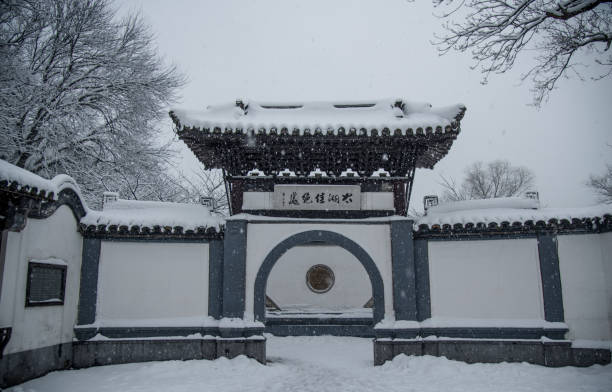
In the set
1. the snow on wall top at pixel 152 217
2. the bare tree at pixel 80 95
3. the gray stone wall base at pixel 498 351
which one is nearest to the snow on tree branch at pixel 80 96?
the bare tree at pixel 80 95

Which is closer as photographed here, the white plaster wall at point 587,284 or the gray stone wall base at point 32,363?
the gray stone wall base at point 32,363

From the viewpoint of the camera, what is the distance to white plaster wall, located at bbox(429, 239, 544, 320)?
7227 mm

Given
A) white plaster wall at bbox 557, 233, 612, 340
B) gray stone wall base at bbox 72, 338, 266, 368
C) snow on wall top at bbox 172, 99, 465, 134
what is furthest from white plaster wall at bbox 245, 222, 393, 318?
white plaster wall at bbox 557, 233, 612, 340

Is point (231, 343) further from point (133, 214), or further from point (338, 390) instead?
point (133, 214)

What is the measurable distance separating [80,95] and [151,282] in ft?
23.4

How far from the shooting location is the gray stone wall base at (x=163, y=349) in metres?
7.16

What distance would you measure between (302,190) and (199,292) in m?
2.61

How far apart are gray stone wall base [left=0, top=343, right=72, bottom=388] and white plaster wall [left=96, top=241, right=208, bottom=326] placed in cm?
75

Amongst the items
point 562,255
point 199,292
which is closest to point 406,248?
point 562,255

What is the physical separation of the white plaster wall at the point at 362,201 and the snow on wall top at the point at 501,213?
26.8 inches

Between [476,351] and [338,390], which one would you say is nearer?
[338,390]

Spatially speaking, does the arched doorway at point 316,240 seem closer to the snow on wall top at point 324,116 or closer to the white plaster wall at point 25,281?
the snow on wall top at point 324,116

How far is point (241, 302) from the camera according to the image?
7430mm

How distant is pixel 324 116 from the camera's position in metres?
7.73
